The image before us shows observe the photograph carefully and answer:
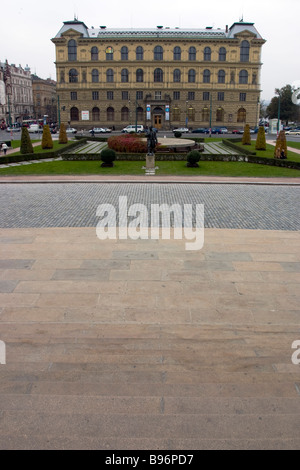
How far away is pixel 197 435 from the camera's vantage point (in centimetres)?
421

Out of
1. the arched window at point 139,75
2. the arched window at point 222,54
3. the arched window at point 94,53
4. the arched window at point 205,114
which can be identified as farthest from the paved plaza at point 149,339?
the arched window at point 222,54

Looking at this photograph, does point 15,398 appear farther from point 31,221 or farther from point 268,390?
point 31,221

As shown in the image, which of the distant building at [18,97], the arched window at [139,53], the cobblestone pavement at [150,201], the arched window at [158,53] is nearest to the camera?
the cobblestone pavement at [150,201]

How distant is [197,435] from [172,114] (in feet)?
255

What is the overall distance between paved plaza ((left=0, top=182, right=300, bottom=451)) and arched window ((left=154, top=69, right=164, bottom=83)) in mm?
69492

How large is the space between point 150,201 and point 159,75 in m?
66.2

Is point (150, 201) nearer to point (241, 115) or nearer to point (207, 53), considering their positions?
point (241, 115)

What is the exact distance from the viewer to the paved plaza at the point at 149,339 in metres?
4.35

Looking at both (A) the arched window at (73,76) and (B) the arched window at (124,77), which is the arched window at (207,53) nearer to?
(B) the arched window at (124,77)

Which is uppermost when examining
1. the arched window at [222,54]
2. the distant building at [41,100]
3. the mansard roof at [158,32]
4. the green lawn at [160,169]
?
the mansard roof at [158,32]

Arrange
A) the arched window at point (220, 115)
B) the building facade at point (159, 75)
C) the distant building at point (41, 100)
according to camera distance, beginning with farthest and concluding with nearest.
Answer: the distant building at point (41, 100) → the arched window at point (220, 115) → the building facade at point (159, 75)

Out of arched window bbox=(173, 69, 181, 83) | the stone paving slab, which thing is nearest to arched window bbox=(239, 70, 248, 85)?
arched window bbox=(173, 69, 181, 83)

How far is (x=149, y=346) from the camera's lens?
6.18 meters

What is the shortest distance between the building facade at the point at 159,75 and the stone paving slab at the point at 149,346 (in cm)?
7048
